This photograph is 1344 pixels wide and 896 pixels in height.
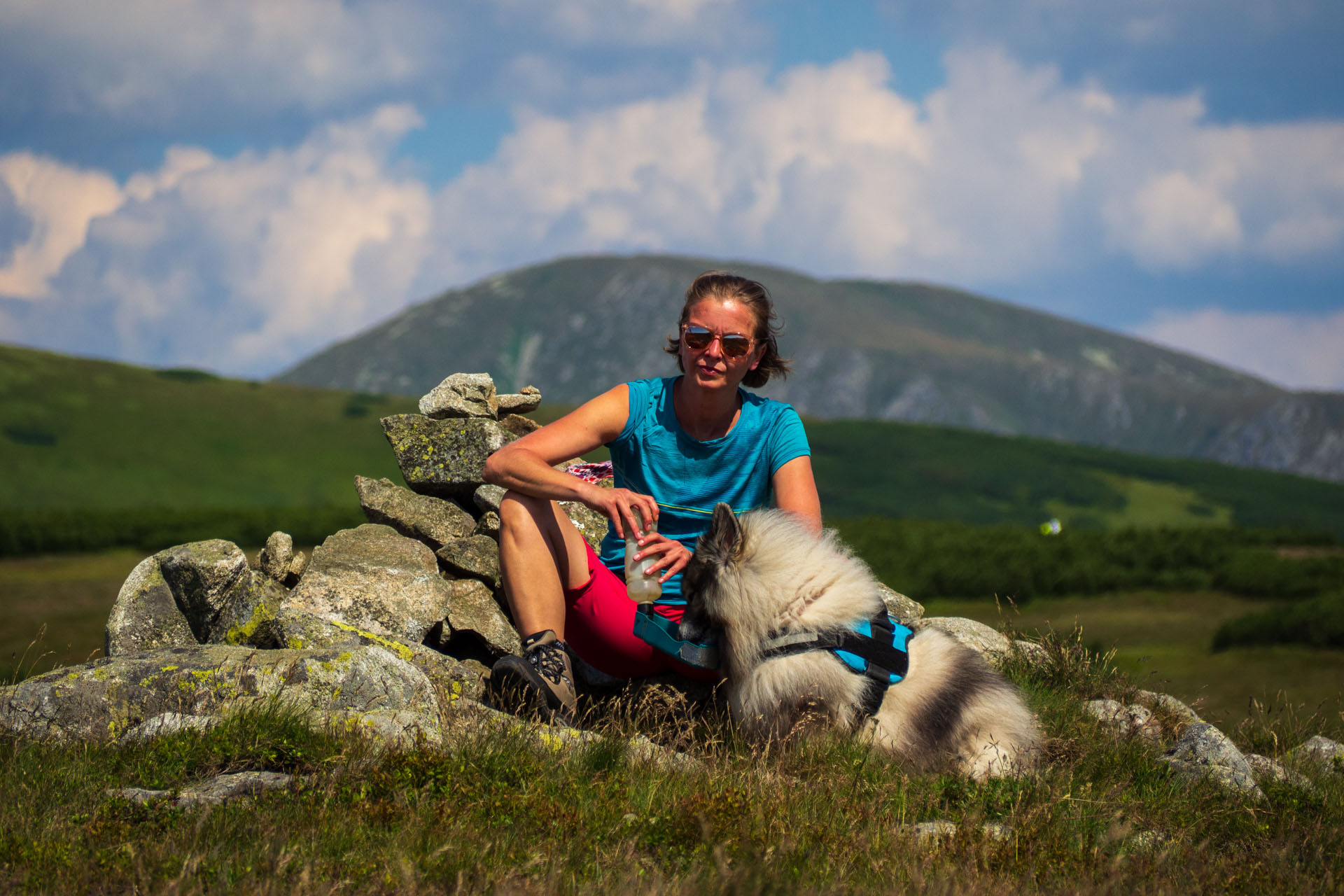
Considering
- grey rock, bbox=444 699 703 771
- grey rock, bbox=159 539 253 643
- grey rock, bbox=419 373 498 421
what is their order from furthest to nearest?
grey rock, bbox=419 373 498 421 → grey rock, bbox=159 539 253 643 → grey rock, bbox=444 699 703 771

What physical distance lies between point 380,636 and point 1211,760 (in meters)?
5.69

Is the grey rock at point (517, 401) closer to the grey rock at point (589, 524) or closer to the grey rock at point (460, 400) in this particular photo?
the grey rock at point (460, 400)

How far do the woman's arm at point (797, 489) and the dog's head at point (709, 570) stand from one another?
0.82m

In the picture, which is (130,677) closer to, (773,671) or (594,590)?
(594,590)

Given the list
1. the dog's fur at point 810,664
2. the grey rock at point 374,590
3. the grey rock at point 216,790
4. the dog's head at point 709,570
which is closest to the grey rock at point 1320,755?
the dog's fur at point 810,664

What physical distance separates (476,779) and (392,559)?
4.15 m

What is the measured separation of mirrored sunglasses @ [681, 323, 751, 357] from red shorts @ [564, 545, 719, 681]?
155 cm

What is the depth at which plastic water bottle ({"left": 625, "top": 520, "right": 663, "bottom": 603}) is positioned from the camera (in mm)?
5754

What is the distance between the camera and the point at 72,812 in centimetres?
423

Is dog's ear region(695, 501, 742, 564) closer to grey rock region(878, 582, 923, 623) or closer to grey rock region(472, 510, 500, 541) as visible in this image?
grey rock region(878, 582, 923, 623)

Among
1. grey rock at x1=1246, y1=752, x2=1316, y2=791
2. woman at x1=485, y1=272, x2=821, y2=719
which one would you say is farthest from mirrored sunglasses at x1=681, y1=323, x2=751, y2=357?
grey rock at x1=1246, y1=752, x2=1316, y2=791

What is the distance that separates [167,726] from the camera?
16.8ft

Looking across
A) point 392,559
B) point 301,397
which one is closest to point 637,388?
point 392,559

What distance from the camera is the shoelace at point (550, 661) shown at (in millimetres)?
6098
